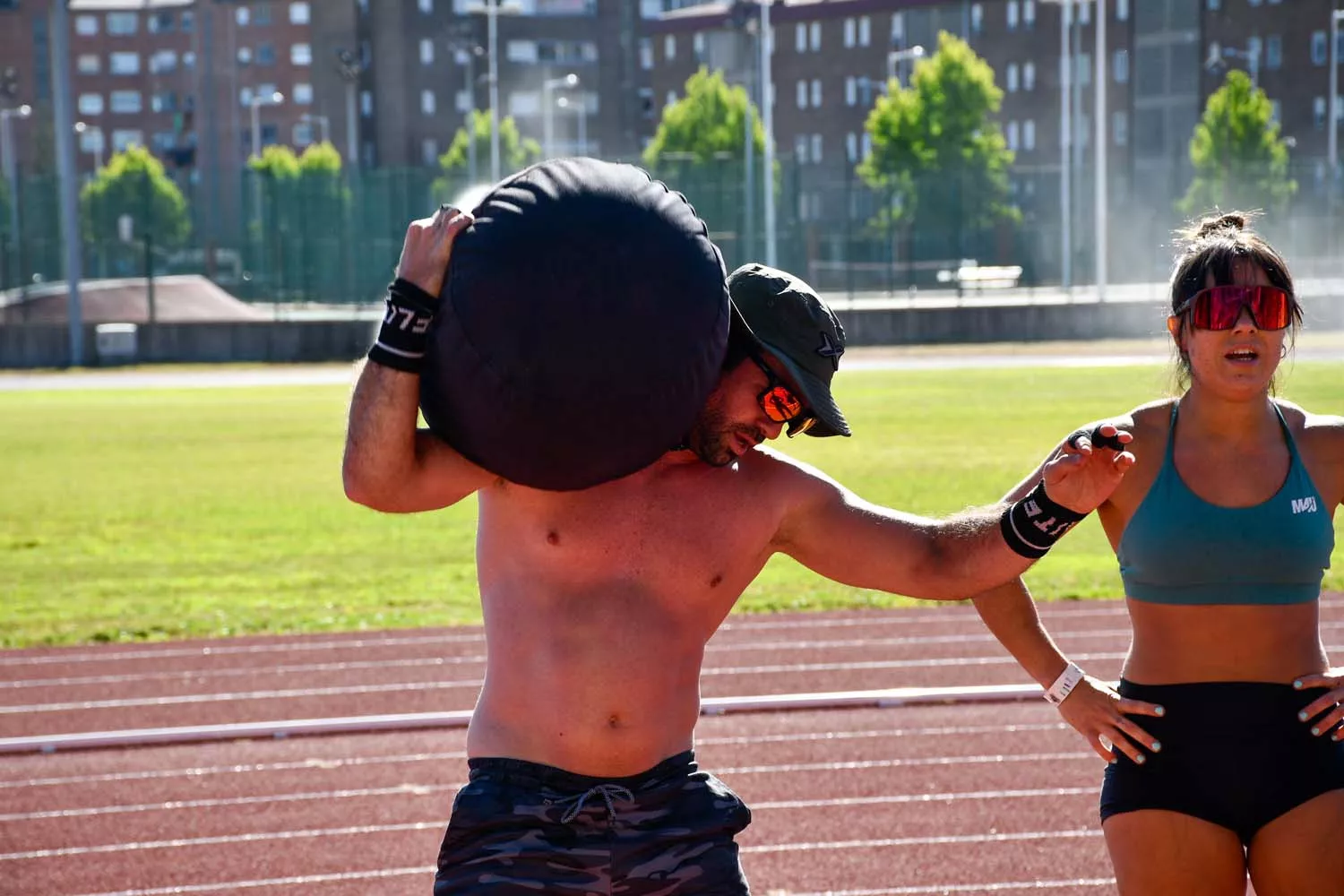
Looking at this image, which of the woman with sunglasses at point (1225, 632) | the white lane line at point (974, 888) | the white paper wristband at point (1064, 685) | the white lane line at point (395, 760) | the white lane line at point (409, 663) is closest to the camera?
the woman with sunglasses at point (1225, 632)

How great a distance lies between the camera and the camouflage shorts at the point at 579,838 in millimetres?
3316

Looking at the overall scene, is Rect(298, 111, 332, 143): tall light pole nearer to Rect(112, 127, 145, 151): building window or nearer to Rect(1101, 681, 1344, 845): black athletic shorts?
Rect(112, 127, 145, 151): building window

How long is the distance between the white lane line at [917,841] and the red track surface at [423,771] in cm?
1

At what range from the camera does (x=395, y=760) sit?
303 inches

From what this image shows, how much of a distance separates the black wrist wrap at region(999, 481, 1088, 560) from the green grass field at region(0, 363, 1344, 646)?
0.90m

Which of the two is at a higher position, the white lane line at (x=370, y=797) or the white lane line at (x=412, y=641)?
the white lane line at (x=370, y=797)

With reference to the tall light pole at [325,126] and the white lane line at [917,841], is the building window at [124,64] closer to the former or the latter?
the tall light pole at [325,126]

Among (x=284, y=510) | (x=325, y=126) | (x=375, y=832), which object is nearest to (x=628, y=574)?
(x=375, y=832)

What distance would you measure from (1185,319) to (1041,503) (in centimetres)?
68

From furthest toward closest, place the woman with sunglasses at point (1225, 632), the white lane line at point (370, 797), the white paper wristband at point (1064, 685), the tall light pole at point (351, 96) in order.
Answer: the tall light pole at point (351, 96)
the white lane line at point (370, 797)
the white paper wristband at point (1064, 685)
the woman with sunglasses at point (1225, 632)

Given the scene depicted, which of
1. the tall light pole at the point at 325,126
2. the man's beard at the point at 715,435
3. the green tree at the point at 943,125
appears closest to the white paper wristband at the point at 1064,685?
the man's beard at the point at 715,435

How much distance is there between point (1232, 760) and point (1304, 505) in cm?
58

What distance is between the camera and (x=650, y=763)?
3498mm

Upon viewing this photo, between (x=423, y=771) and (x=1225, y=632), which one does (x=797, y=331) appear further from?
(x=423, y=771)
